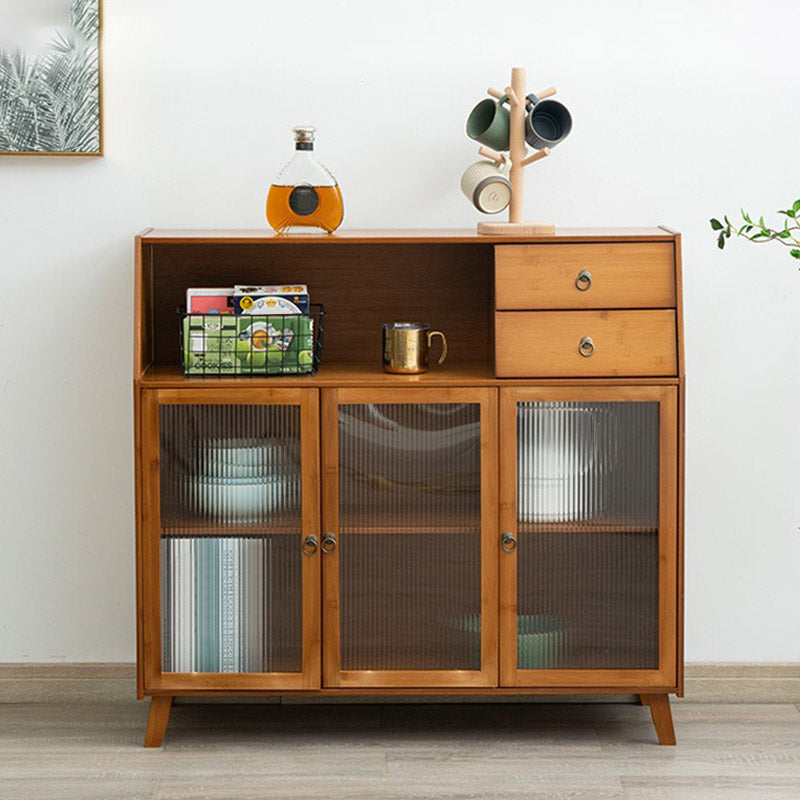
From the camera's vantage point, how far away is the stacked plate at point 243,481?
267 centimetres

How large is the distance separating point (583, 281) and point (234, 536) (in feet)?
2.95

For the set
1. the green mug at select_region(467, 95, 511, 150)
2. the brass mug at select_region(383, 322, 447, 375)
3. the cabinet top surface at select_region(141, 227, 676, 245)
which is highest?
the green mug at select_region(467, 95, 511, 150)

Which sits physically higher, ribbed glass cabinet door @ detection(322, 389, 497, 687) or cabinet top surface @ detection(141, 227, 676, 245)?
cabinet top surface @ detection(141, 227, 676, 245)

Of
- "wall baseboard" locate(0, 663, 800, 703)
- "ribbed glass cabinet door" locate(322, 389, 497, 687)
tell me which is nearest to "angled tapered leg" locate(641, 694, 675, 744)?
"wall baseboard" locate(0, 663, 800, 703)

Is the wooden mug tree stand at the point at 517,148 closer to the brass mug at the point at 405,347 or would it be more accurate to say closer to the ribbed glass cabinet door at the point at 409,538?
the brass mug at the point at 405,347

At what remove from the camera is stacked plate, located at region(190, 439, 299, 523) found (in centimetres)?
267

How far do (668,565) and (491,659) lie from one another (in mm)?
423

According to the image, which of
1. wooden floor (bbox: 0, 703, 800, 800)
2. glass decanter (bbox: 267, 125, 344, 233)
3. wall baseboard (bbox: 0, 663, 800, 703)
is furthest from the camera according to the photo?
wall baseboard (bbox: 0, 663, 800, 703)

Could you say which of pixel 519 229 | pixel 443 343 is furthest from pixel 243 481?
pixel 519 229

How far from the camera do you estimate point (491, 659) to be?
8.91 ft

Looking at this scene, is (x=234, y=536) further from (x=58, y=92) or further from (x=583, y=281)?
(x=58, y=92)

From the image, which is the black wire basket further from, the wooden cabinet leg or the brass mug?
the wooden cabinet leg

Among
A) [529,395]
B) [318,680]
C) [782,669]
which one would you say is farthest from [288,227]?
[782,669]

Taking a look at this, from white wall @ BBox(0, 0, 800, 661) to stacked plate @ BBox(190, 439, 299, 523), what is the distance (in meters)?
0.41
